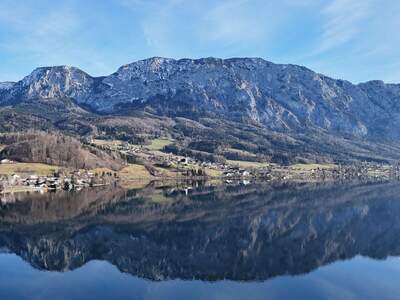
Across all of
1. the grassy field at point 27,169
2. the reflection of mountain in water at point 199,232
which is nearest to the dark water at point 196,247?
the reflection of mountain in water at point 199,232

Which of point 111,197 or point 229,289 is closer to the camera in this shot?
point 229,289

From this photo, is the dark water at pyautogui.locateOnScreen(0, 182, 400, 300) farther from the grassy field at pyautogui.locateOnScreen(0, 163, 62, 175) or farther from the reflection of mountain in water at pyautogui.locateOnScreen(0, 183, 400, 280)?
the grassy field at pyautogui.locateOnScreen(0, 163, 62, 175)

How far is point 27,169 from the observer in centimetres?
17612

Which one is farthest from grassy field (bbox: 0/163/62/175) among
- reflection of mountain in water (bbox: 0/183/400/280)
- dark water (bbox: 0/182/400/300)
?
dark water (bbox: 0/182/400/300)

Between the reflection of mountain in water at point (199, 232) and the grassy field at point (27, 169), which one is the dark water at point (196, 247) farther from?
the grassy field at point (27, 169)

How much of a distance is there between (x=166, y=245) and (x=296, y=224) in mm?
33755

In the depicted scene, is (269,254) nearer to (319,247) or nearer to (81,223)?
(319,247)

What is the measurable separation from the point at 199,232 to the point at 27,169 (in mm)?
106795

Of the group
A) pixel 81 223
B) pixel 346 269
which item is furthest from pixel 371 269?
pixel 81 223

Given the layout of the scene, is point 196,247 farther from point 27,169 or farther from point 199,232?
point 27,169

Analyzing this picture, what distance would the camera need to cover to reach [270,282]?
2190 inches

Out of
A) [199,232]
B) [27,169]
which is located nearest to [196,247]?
[199,232]

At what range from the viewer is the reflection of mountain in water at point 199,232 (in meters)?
66.3

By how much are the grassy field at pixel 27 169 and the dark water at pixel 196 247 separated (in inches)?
1677
